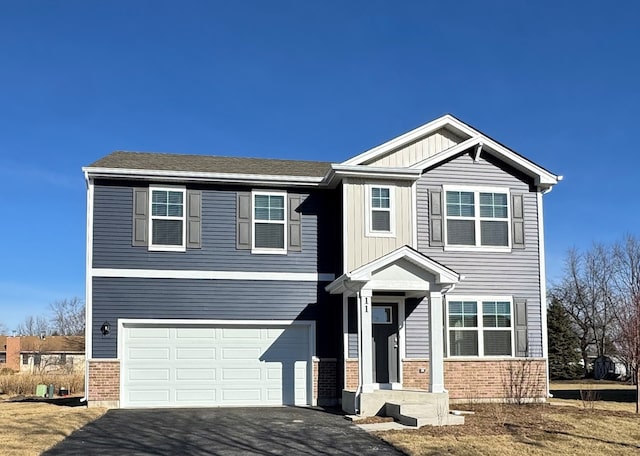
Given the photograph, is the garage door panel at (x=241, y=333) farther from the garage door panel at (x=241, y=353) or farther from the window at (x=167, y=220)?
the window at (x=167, y=220)

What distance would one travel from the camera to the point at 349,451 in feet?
34.1

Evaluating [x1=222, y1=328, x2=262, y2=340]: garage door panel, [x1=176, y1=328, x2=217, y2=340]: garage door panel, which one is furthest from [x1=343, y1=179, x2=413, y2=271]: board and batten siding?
[x1=176, y1=328, x2=217, y2=340]: garage door panel

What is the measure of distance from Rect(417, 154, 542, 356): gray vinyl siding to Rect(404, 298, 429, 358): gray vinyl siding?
0.95 meters

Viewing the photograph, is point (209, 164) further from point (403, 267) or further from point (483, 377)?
point (483, 377)

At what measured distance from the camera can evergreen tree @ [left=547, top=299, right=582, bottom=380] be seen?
35406mm

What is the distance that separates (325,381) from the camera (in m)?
16.6

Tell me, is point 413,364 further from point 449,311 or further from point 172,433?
point 172,433

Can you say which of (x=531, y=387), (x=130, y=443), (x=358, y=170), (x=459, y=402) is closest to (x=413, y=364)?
(x=459, y=402)

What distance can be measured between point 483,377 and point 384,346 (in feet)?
8.56

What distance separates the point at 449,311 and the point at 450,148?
13.5ft

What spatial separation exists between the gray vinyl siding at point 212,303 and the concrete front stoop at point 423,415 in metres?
3.40

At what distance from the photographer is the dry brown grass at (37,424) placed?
10258mm

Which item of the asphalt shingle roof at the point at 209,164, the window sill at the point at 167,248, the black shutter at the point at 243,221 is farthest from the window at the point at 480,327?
the window sill at the point at 167,248

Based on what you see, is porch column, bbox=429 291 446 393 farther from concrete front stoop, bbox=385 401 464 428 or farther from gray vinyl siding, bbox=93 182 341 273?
gray vinyl siding, bbox=93 182 341 273
